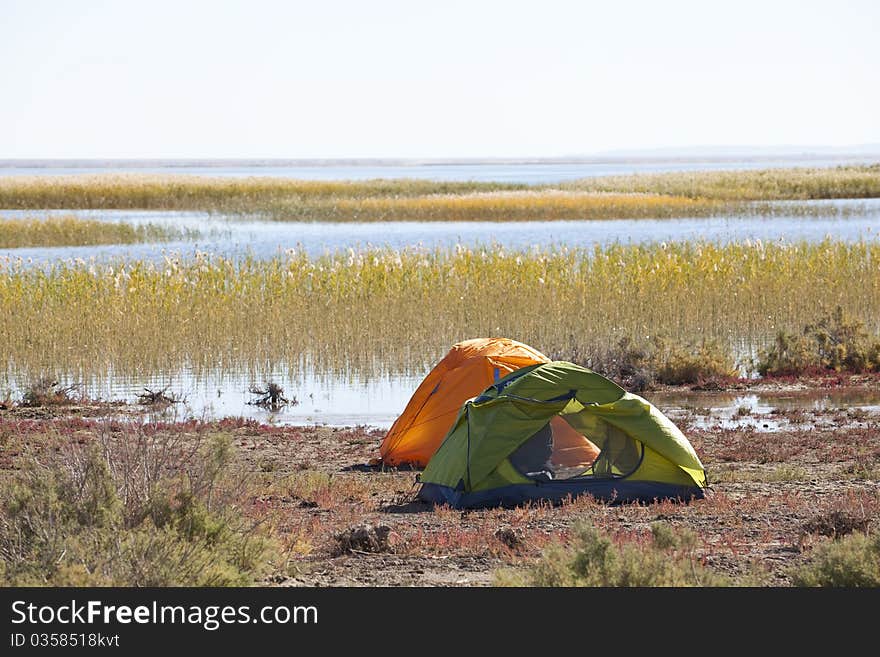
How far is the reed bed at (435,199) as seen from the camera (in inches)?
2298

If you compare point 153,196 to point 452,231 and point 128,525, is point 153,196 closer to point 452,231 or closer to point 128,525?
point 452,231

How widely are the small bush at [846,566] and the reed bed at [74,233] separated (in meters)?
38.1

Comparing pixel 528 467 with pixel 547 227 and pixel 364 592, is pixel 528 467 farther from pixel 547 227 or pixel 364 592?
pixel 547 227

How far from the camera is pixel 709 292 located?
21.8m

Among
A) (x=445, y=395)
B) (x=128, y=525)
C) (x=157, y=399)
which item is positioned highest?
(x=128, y=525)

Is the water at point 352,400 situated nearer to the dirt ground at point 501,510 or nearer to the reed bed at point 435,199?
the dirt ground at point 501,510

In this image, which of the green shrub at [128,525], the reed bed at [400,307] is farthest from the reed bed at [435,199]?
the green shrub at [128,525]

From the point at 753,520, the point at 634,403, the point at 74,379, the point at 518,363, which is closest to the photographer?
the point at 753,520

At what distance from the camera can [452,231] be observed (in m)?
50.5

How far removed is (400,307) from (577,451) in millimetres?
10775

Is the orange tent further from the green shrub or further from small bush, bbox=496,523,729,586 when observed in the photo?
small bush, bbox=496,523,729,586

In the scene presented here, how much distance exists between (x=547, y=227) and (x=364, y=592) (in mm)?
45576

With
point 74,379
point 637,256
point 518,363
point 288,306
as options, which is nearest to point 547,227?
point 637,256

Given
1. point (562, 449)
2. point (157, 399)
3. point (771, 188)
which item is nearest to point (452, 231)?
point (771, 188)
